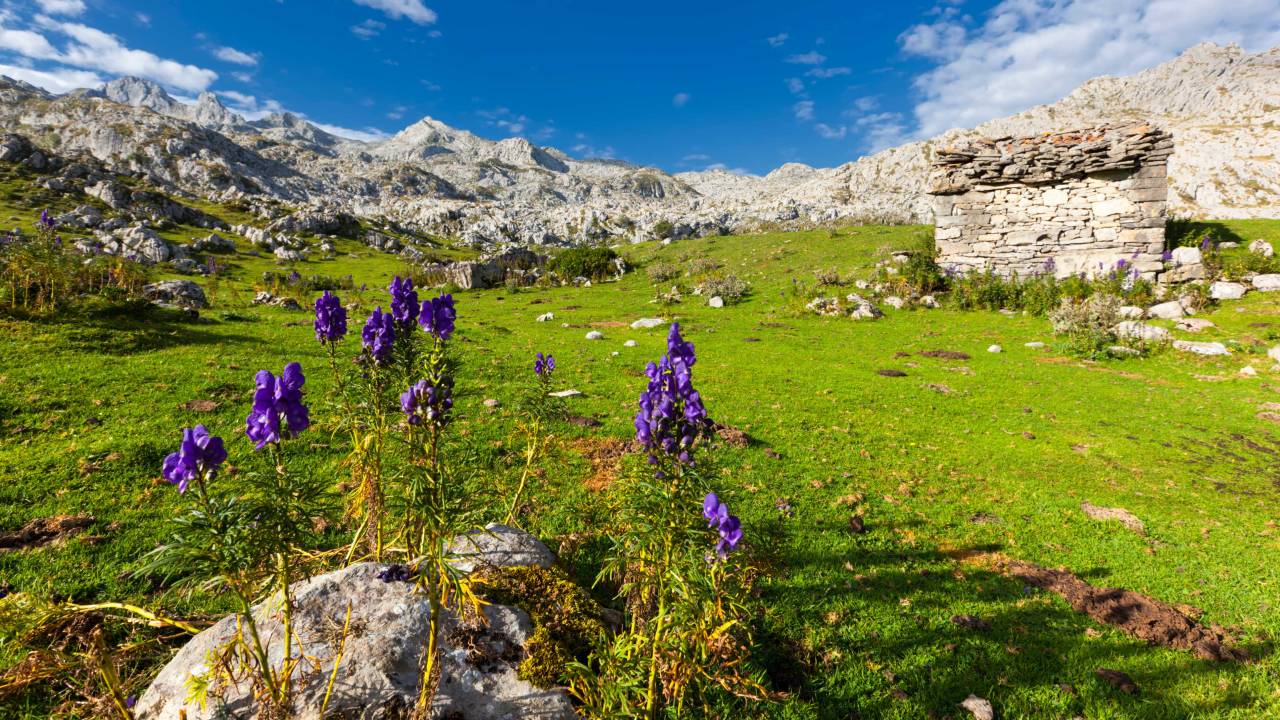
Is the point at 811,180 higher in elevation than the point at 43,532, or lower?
higher

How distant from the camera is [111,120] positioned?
441 ft

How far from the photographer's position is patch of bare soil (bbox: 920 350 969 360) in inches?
659

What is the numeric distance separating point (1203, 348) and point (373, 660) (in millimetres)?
22956

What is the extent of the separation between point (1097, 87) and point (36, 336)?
169 meters

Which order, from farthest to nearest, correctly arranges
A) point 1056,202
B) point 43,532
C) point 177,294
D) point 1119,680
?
point 1056,202, point 177,294, point 43,532, point 1119,680

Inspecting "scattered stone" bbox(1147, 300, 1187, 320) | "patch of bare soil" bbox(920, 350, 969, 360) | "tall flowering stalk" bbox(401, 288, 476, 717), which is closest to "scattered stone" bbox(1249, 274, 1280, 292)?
"scattered stone" bbox(1147, 300, 1187, 320)

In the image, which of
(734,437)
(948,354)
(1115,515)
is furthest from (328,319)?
(948,354)

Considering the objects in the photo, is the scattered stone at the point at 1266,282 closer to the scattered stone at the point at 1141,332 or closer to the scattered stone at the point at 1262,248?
the scattered stone at the point at 1262,248

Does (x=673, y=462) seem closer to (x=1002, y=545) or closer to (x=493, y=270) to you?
(x=1002, y=545)

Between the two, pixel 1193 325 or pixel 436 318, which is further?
pixel 1193 325

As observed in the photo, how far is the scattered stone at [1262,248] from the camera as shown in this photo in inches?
794

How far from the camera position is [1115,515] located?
7.63 m

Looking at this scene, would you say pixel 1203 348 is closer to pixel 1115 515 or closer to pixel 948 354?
pixel 948 354

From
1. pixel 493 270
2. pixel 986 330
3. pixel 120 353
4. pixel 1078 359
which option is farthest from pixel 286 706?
pixel 493 270
